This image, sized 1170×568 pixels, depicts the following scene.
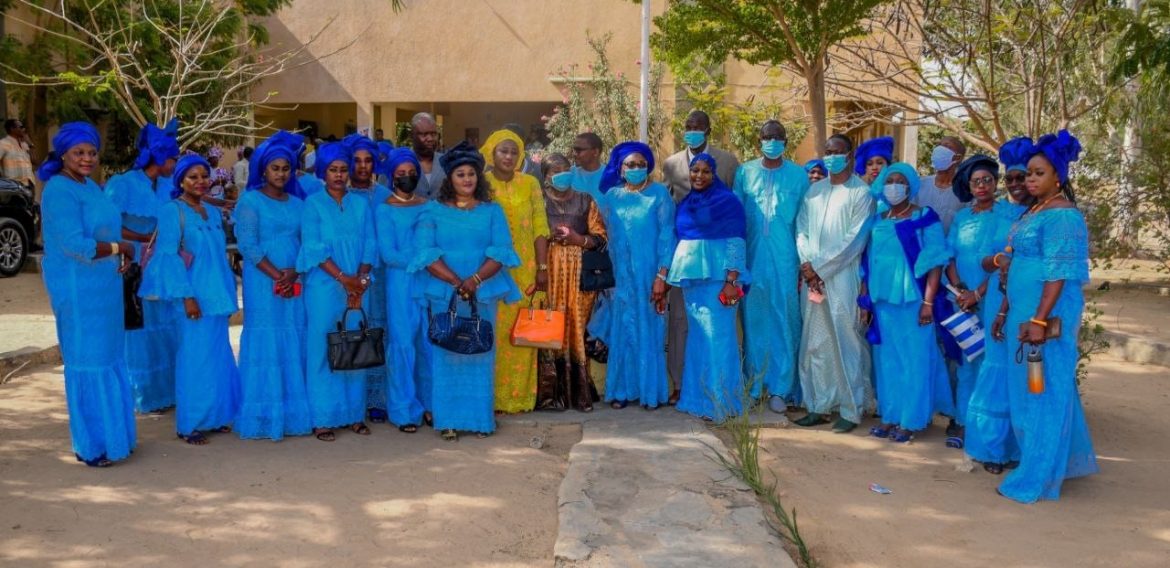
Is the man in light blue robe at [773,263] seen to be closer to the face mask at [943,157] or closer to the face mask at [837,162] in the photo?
the face mask at [837,162]

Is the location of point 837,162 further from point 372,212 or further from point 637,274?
point 372,212

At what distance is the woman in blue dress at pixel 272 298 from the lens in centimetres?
527

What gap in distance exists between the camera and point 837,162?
5641 mm

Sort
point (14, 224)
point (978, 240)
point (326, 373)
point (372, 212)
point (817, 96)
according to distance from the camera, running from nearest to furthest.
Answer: point (978, 240), point (326, 373), point (372, 212), point (817, 96), point (14, 224)

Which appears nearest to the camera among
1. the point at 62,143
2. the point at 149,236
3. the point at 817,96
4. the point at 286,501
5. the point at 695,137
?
the point at 286,501

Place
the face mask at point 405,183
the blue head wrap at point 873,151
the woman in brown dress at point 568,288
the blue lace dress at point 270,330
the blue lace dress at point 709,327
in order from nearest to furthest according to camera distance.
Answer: the blue lace dress at point 270,330 < the face mask at point 405,183 < the blue lace dress at point 709,327 < the woman in brown dress at point 568,288 < the blue head wrap at point 873,151

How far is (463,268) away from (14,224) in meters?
8.69

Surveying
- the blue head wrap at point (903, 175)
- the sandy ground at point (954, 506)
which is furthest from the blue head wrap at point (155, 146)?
the blue head wrap at point (903, 175)

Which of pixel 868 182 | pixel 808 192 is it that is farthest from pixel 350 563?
pixel 868 182

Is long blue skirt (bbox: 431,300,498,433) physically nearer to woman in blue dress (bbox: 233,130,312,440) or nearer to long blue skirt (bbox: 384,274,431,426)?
long blue skirt (bbox: 384,274,431,426)

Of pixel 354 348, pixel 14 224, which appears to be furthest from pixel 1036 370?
pixel 14 224

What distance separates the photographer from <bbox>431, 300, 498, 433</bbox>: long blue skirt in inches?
217

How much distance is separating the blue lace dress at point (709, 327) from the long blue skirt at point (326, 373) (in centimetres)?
197

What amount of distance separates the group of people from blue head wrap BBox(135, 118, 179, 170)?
0.02 m
